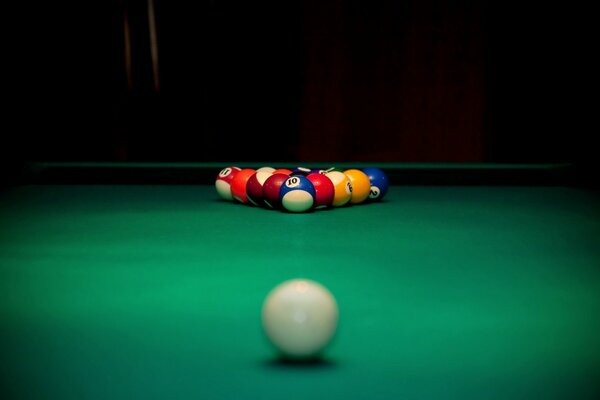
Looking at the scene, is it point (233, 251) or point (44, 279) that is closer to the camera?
point (44, 279)

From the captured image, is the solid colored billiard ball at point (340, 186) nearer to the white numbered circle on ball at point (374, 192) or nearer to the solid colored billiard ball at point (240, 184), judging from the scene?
the white numbered circle on ball at point (374, 192)

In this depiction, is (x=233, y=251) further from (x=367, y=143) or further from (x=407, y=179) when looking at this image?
(x=367, y=143)

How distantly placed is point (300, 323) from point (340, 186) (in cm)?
220

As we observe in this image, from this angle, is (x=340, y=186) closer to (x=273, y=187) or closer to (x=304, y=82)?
(x=273, y=187)

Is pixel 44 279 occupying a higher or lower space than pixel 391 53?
lower

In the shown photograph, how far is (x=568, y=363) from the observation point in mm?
1226

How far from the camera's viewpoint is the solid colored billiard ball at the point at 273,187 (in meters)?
3.24

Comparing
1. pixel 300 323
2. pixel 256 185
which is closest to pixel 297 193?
pixel 256 185

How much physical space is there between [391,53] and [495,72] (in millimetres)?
1189

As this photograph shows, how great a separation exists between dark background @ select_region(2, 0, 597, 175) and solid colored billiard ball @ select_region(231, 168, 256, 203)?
4.05 meters

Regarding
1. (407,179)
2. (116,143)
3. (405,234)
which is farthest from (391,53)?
(405,234)

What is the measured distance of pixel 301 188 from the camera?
3.14 meters

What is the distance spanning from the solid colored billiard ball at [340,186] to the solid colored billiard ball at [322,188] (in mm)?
46

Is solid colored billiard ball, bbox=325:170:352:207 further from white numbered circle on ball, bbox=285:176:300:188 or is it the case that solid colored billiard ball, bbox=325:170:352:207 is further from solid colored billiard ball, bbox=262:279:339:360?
solid colored billiard ball, bbox=262:279:339:360
